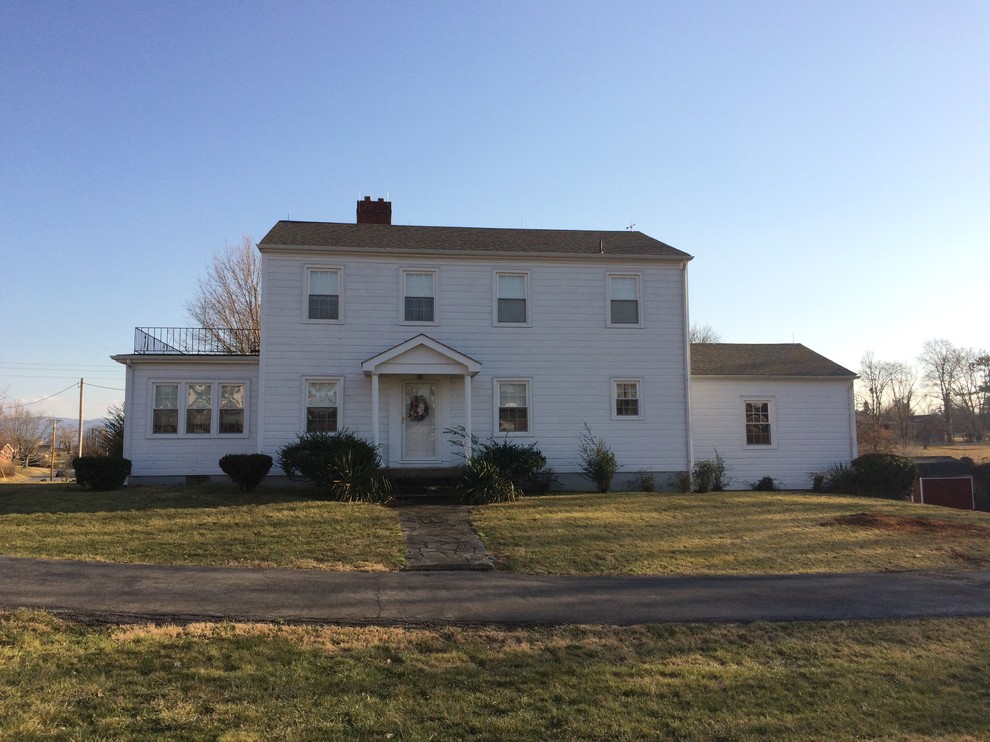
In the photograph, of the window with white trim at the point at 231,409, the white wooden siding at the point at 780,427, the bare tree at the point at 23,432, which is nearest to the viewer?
the window with white trim at the point at 231,409

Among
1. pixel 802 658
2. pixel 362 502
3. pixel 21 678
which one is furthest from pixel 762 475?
pixel 21 678

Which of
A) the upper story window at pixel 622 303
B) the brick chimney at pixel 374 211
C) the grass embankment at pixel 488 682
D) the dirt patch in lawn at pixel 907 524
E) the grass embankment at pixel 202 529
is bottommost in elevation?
the grass embankment at pixel 488 682

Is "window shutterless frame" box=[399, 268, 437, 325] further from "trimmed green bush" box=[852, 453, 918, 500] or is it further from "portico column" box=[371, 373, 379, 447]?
"trimmed green bush" box=[852, 453, 918, 500]

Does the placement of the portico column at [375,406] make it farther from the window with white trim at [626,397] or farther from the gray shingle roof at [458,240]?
the window with white trim at [626,397]

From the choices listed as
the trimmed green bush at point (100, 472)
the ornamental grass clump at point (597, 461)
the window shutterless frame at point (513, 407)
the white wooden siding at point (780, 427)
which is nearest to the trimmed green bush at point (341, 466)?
the window shutterless frame at point (513, 407)

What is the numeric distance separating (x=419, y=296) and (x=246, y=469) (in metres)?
6.35

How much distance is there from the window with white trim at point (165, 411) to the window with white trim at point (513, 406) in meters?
8.84

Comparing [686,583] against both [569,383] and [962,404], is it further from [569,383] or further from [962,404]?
[962,404]

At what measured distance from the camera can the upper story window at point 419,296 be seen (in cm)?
1934

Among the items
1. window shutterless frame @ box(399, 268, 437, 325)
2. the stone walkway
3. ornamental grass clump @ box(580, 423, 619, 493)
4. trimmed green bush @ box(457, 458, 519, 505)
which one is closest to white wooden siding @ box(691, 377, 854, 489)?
ornamental grass clump @ box(580, 423, 619, 493)

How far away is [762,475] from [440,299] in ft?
36.2

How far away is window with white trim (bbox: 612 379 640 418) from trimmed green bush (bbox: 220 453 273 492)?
9447mm

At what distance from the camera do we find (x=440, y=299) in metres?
19.4

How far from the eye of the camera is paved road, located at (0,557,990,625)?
24.8 ft
